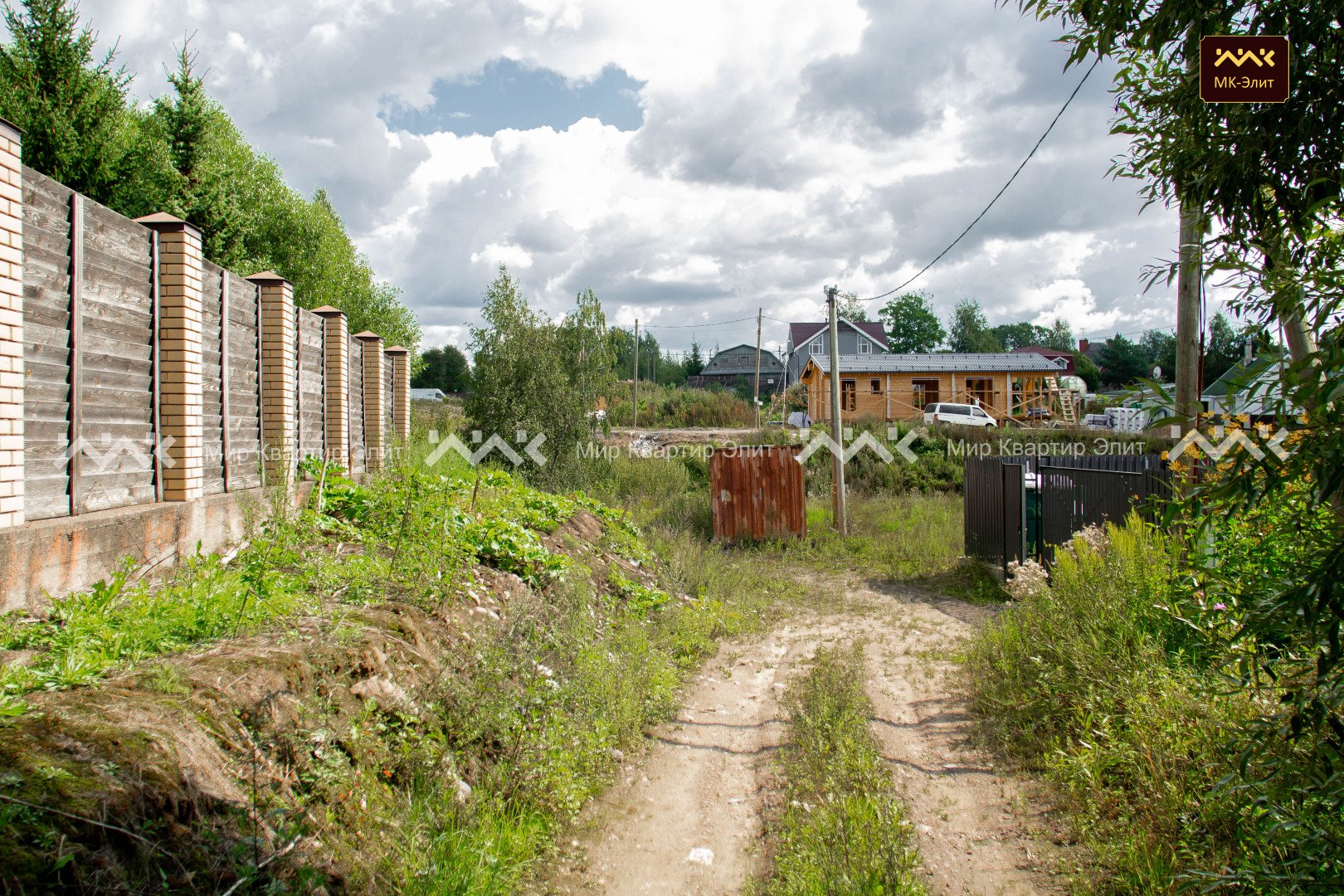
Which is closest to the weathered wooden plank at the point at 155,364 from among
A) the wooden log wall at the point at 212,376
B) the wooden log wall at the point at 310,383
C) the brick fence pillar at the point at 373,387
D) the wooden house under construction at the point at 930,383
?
the wooden log wall at the point at 212,376

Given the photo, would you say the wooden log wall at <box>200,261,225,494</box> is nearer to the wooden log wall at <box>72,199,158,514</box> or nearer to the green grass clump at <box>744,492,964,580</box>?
the wooden log wall at <box>72,199,158,514</box>

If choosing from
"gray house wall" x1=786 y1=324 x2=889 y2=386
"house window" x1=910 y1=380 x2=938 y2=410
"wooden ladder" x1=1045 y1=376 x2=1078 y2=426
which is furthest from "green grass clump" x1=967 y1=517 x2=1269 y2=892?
"gray house wall" x1=786 y1=324 x2=889 y2=386

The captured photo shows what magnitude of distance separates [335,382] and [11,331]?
17.3 ft

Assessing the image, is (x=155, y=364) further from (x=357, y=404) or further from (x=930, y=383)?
(x=930, y=383)

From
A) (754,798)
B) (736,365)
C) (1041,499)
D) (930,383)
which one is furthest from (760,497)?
(736,365)

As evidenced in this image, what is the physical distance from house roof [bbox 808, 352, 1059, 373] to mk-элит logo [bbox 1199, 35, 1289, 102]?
110ft

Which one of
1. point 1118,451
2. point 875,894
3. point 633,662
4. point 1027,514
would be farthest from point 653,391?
point 875,894

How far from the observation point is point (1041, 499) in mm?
10141

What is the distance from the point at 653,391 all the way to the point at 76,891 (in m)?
41.5

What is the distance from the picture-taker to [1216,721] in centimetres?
364

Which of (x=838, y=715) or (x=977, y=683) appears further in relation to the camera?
(x=977, y=683)

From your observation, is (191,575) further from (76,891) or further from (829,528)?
(829,528)

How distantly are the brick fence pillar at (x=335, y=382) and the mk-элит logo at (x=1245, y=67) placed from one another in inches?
344

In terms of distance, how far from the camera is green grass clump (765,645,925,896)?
3373 millimetres
